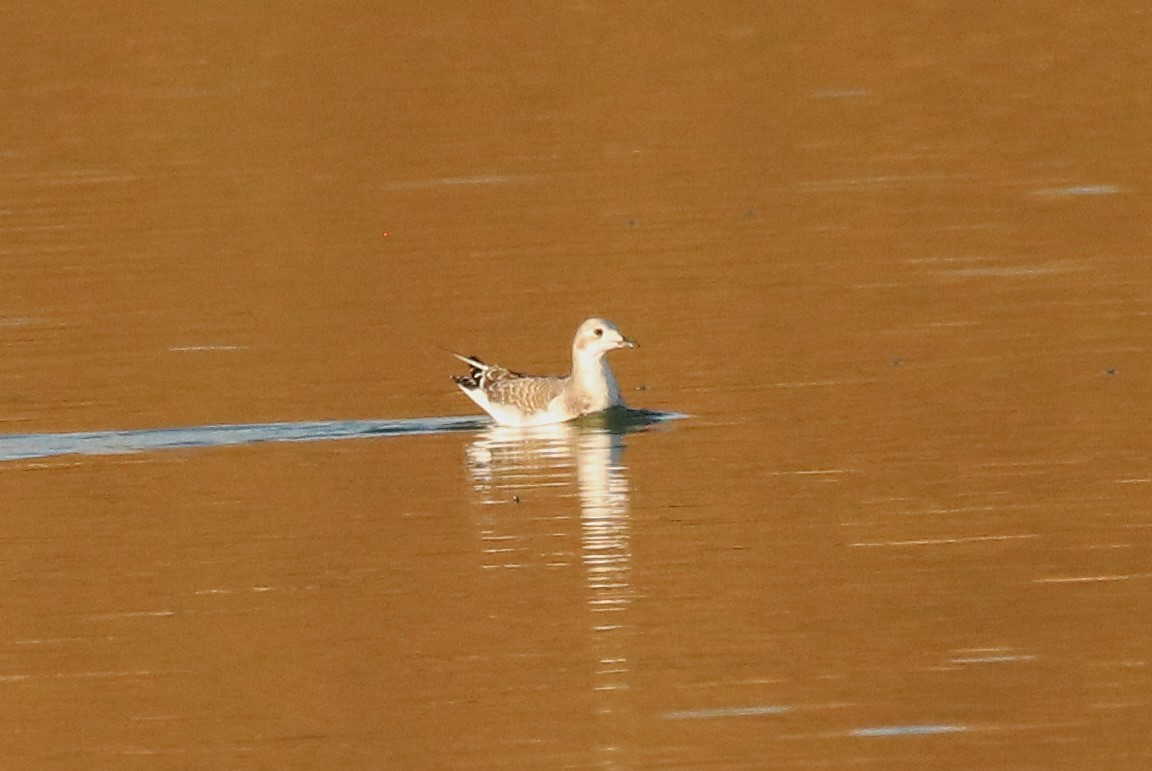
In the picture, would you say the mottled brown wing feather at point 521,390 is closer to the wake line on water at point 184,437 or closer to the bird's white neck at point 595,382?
the bird's white neck at point 595,382

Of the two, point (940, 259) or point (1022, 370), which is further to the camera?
point (940, 259)

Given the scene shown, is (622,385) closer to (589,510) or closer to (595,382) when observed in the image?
(595,382)

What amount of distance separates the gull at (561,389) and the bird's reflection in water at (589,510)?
0.09 metres

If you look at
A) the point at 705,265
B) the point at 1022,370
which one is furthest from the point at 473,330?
the point at 1022,370

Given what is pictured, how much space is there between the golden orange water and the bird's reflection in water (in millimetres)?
38

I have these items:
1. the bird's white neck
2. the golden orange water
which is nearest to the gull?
the bird's white neck

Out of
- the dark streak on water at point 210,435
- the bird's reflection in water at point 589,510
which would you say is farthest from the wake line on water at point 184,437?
the bird's reflection in water at point 589,510

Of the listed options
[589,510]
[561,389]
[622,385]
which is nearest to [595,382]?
[561,389]

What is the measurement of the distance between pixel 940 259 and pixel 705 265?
5.41 ft

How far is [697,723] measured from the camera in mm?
10156

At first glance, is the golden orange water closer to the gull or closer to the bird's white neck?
the gull

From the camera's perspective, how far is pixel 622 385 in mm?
17781

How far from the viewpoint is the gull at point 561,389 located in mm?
16594

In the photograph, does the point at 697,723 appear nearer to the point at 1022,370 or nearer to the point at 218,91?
the point at 1022,370
